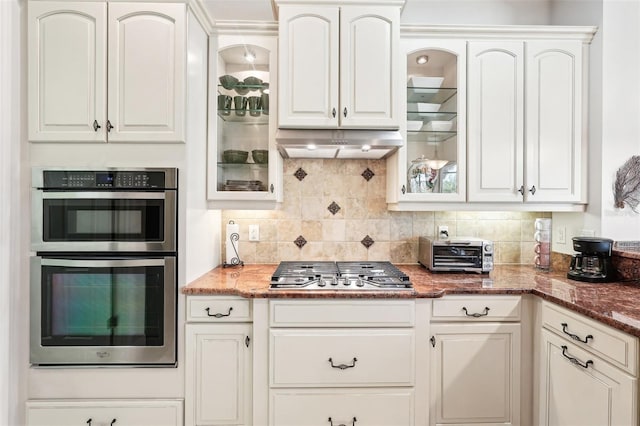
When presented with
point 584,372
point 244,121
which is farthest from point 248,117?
point 584,372

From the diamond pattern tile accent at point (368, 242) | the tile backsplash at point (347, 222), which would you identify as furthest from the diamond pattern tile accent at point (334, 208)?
the diamond pattern tile accent at point (368, 242)

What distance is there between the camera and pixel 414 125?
216cm

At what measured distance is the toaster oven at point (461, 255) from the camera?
2.12 metres

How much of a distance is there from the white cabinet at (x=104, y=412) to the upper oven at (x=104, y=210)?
78 cm

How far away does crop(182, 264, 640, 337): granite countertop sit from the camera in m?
1.45

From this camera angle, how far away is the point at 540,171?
2123 millimetres

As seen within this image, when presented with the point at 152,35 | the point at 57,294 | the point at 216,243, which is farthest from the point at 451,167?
the point at 57,294

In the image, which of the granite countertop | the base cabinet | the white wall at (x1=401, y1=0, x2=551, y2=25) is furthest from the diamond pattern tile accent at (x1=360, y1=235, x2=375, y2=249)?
the white wall at (x1=401, y1=0, x2=551, y2=25)

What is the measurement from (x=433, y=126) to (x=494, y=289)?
105 cm

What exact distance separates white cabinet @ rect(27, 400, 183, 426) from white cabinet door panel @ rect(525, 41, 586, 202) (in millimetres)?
2410

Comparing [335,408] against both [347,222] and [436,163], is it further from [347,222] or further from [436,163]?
[436,163]

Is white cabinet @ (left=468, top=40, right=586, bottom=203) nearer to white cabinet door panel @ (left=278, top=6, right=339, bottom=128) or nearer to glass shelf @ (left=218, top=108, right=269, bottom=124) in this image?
white cabinet door panel @ (left=278, top=6, right=339, bottom=128)

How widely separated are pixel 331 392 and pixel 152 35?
6.74 feet

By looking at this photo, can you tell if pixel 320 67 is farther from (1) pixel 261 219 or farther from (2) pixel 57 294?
(2) pixel 57 294
